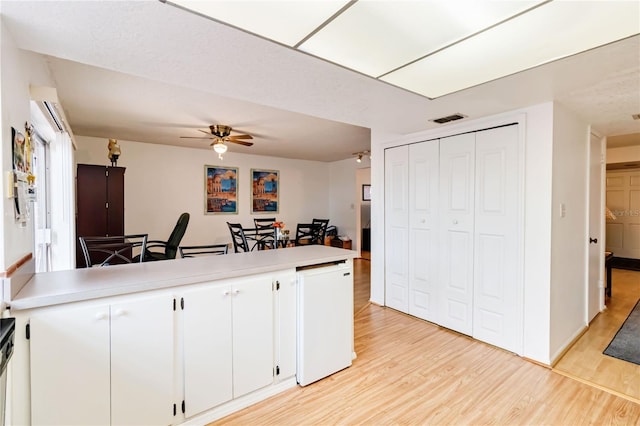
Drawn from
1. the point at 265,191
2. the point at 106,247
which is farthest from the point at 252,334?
the point at 265,191

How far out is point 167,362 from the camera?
1658mm

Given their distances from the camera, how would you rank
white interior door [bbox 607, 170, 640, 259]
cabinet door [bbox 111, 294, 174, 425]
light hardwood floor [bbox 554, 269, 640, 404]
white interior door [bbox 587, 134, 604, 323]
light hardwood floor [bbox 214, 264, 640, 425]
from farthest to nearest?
white interior door [bbox 607, 170, 640, 259]
white interior door [bbox 587, 134, 604, 323]
light hardwood floor [bbox 554, 269, 640, 404]
light hardwood floor [bbox 214, 264, 640, 425]
cabinet door [bbox 111, 294, 174, 425]

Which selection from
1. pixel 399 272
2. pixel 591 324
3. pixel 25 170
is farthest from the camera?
pixel 399 272

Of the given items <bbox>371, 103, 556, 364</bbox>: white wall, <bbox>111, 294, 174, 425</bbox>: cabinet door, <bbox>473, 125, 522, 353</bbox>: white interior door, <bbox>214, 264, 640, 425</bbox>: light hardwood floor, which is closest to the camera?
<bbox>111, 294, 174, 425</bbox>: cabinet door

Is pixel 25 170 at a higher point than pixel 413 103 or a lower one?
lower

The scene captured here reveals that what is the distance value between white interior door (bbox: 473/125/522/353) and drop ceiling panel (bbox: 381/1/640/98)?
0.91 m

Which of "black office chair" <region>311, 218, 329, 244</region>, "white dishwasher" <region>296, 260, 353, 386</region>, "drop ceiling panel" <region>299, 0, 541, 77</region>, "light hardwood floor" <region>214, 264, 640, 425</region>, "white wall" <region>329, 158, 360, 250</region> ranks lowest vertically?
"light hardwood floor" <region>214, 264, 640, 425</region>

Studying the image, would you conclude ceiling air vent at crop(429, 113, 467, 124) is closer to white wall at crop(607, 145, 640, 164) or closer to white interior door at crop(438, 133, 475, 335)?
white interior door at crop(438, 133, 475, 335)

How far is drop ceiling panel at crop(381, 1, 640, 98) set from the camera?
4.50ft

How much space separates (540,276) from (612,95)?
4.89 ft

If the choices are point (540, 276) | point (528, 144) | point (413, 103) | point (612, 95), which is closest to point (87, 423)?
point (413, 103)

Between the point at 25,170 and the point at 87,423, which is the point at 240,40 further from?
the point at 87,423

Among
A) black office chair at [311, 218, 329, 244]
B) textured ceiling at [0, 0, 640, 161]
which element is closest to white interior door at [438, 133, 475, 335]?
textured ceiling at [0, 0, 640, 161]

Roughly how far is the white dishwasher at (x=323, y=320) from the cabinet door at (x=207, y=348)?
1.74 feet
